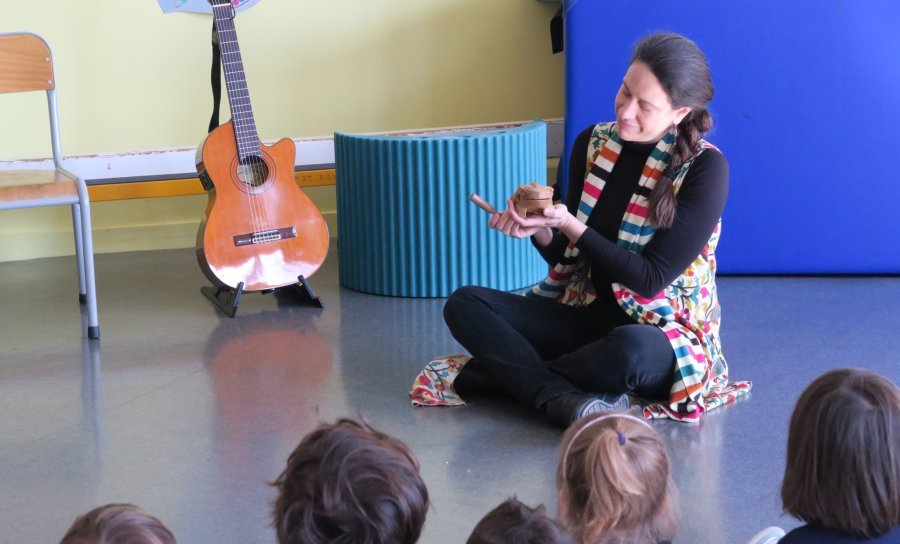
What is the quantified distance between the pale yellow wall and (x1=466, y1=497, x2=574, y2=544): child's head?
10.6 feet

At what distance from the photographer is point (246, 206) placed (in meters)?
3.35

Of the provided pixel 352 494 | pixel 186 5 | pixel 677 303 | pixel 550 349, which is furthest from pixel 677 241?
pixel 186 5

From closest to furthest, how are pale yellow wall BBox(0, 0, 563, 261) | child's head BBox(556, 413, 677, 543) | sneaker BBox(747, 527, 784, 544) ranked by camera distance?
child's head BBox(556, 413, 677, 543) → sneaker BBox(747, 527, 784, 544) → pale yellow wall BBox(0, 0, 563, 261)

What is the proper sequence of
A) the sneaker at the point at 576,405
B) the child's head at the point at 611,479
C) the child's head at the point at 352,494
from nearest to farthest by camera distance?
the child's head at the point at 352,494 → the child's head at the point at 611,479 → the sneaker at the point at 576,405

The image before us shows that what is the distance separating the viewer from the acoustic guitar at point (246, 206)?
3318mm

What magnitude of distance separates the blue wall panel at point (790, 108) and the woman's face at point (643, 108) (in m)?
1.09

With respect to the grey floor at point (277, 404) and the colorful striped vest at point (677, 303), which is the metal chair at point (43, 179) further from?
the colorful striped vest at point (677, 303)

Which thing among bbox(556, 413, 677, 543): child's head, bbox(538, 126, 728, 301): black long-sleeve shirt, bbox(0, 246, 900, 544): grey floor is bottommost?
bbox(0, 246, 900, 544): grey floor

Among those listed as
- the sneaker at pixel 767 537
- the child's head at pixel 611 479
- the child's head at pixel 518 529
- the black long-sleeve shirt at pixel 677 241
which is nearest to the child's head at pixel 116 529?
the child's head at pixel 518 529

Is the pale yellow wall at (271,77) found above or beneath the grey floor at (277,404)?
above

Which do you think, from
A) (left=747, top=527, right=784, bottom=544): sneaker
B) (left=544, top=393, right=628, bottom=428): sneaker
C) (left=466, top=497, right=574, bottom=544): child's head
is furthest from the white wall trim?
(left=466, top=497, right=574, bottom=544): child's head

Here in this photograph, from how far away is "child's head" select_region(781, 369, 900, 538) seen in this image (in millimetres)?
1340

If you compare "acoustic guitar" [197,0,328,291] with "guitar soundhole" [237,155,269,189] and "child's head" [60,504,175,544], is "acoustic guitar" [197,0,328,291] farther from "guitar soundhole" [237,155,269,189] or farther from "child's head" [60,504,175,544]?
"child's head" [60,504,175,544]

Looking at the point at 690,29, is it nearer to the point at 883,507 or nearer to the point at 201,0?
the point at 201,0
